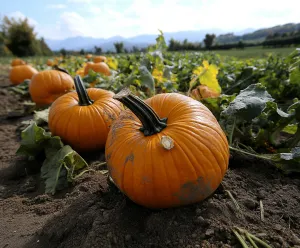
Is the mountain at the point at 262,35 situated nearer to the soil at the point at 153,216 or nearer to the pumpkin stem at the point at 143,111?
the soil at the point at 153,216

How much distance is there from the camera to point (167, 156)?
1796 millimetres

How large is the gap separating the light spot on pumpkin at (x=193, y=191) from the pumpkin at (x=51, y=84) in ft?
11.3

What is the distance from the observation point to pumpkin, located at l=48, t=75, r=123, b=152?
3.10m

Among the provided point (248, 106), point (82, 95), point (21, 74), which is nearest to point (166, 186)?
point (248, 106)

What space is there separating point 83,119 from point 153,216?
1.61 m

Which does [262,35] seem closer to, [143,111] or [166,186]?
[143,111]

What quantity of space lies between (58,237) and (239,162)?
5.50ft

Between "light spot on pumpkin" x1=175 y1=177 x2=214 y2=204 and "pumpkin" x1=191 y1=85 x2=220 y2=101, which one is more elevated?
"light spot on pumpkin" x1=175 y1=177 x2=214 y2=204

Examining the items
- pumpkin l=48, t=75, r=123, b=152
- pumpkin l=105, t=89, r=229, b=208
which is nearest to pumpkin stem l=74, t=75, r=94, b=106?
pumpkin l=48, t=75, r=123, b=152

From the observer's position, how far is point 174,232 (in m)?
1.71

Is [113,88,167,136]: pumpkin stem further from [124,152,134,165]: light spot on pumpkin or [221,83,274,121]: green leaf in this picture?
→ [221,83,274,121]: green leaf

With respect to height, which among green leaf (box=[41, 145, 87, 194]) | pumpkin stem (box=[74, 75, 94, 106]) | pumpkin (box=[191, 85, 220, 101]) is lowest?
green leaf (box=[41, 145, 87, 194])

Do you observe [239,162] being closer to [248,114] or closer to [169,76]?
[248,114]

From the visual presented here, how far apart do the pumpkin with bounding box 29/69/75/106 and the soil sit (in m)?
2.40
